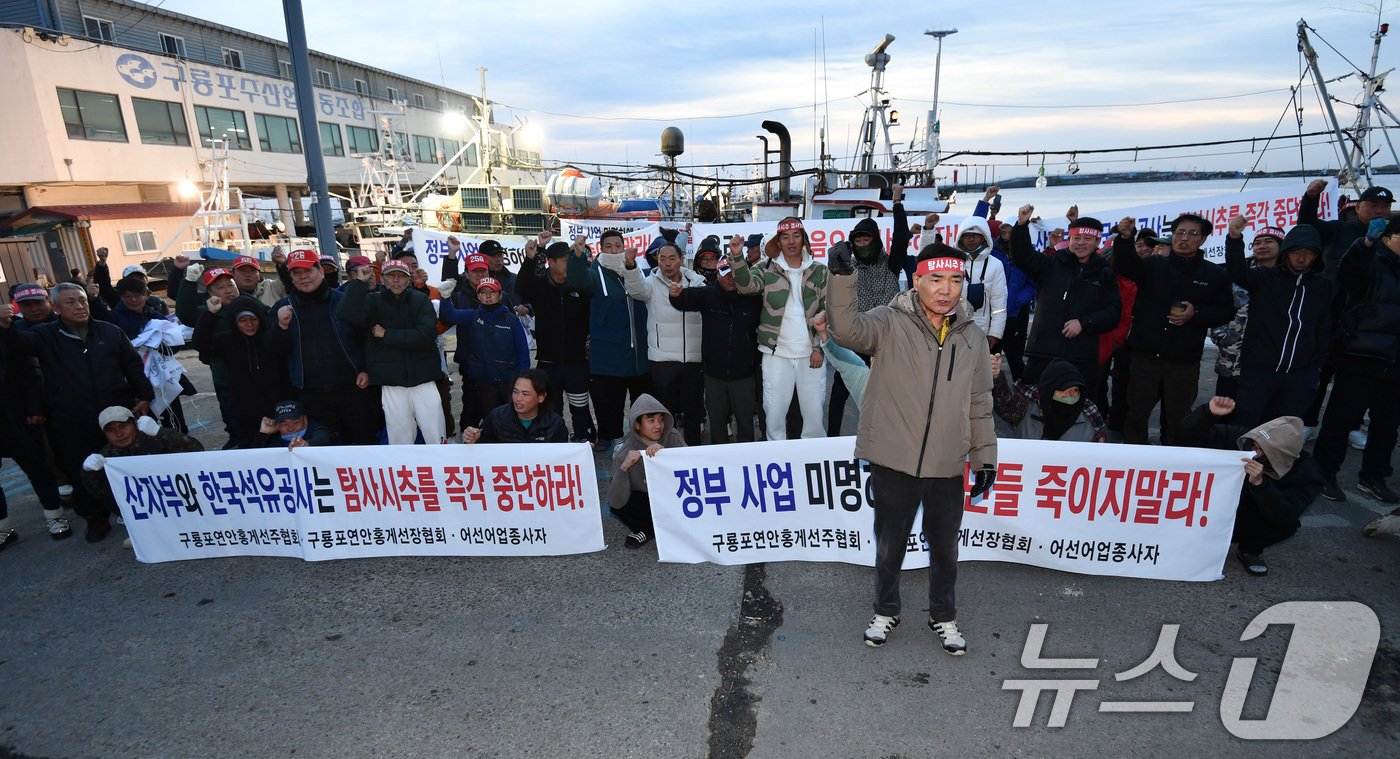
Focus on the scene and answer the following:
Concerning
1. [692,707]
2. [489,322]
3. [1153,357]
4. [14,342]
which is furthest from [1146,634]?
[14,342]

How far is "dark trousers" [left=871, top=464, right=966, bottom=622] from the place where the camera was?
123 inches

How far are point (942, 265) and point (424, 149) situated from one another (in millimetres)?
48526

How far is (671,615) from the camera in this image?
367 cm

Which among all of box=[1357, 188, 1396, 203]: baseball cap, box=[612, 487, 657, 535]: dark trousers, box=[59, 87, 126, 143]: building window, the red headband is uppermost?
box=[59, 87, 126, 143]: building window

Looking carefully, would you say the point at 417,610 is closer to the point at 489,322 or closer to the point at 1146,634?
the point at 489,322

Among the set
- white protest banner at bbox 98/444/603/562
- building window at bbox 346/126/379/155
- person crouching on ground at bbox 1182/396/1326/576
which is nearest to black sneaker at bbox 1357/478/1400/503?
person crouching on ground at bbox 1182/396/1326/576

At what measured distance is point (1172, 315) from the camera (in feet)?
16.2

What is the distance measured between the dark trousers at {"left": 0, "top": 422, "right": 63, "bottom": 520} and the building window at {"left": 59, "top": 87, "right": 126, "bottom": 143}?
28585 millimetres

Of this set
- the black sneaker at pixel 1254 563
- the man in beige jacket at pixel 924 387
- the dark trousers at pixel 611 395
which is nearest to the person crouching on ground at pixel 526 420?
the dark trousers at pixel 611 395

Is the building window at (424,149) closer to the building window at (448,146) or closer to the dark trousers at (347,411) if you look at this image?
the building window at (448,146)

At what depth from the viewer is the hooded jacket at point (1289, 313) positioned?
14.5 feet

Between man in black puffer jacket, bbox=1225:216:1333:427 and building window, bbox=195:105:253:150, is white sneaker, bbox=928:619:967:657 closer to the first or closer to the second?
man in black puffer jacket, bbox=1225:216:1333:427

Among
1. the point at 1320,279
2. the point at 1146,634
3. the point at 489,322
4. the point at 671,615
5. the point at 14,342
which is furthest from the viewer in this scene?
the point at 489,322

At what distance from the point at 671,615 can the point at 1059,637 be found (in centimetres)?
199
